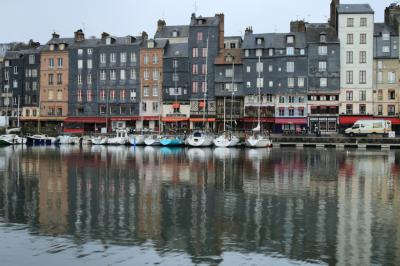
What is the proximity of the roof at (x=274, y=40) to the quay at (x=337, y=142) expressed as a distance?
16.9 m

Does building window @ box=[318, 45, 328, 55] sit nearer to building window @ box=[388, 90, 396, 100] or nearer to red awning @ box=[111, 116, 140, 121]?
building window @ box=[388, 90, 396, 100]

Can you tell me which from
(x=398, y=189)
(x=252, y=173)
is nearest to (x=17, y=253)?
(x=398, y=189)

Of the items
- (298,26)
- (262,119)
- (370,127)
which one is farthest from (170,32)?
(370,127)

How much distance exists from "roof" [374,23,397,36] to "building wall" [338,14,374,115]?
1796mm

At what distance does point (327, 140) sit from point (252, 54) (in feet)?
66.7

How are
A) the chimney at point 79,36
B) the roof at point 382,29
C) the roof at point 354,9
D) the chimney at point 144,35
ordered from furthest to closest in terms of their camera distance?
the chimney at point 79,36 < the chimney at point 144,35 < the roof at point 382,29 < the roof at point 354,9

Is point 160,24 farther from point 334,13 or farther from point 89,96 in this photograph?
point 334,13

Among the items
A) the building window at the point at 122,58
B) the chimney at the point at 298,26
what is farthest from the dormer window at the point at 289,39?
the building window at the point at 122,58

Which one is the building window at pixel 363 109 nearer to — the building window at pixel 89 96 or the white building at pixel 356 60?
the white building at pixel 356 60

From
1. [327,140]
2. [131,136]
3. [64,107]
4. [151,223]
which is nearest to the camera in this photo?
[151,223]

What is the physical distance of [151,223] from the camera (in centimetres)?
2019

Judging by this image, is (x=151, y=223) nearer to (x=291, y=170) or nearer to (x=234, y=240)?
(x=234, y=240)

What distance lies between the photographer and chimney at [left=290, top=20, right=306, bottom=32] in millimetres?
93312

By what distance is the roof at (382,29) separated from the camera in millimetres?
88188
